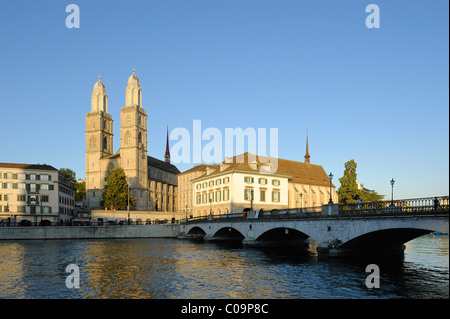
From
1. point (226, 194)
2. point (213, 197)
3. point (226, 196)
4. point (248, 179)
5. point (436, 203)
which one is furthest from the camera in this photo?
point (213, 197)

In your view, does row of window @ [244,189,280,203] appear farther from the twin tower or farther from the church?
the twin tower

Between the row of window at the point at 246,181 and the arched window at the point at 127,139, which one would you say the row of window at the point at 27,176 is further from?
the arched window at the point at 127,139

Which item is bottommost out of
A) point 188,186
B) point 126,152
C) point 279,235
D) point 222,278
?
point 279,235

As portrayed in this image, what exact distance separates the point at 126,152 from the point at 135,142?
12.1 feet

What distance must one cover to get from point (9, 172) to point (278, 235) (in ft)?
193

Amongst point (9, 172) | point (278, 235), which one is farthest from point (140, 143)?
point (278, 235)

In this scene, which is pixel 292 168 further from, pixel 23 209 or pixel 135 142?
pixel 23 209

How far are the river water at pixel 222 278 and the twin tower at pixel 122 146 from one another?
82188mm

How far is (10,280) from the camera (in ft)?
87.6

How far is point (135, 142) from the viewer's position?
122 meters

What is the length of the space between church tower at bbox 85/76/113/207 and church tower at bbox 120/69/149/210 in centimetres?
765

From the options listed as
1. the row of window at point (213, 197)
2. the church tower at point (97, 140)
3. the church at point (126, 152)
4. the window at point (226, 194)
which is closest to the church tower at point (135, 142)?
the church at point (126, 152)

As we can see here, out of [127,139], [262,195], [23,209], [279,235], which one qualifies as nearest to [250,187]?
[262,195]
